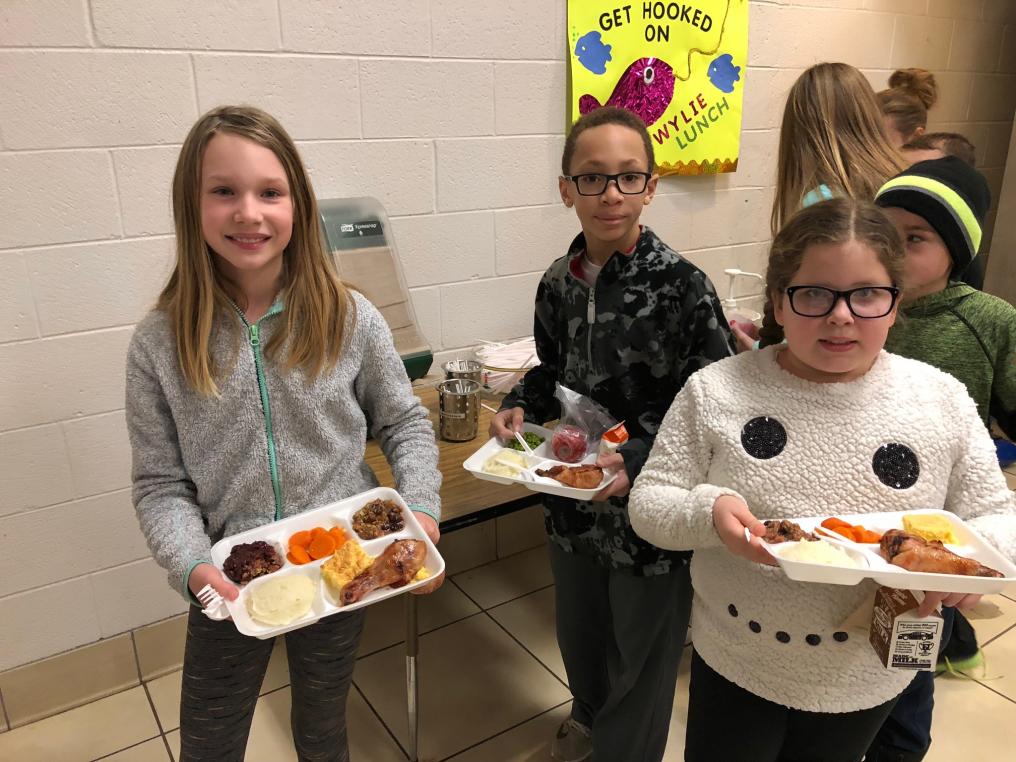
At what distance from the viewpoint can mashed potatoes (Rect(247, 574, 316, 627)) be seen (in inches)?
42.3

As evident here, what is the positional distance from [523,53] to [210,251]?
1395 millimetres

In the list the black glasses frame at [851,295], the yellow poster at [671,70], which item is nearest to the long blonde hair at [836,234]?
the black glasses frame at [851,295]

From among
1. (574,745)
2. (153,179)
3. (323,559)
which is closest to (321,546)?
(323,559)

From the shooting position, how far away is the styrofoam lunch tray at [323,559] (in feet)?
3.53

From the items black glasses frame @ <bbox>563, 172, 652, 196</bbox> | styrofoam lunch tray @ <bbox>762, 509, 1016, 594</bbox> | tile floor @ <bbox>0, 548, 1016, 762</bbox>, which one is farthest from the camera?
tile floor @ <bbox>0, 548, 1016, 762</bbox>

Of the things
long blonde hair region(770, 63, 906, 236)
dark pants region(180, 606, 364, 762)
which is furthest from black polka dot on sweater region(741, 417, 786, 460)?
long blonde hair region(770, 63, 906, 236)

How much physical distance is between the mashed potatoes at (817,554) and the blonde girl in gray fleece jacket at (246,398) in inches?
23.4

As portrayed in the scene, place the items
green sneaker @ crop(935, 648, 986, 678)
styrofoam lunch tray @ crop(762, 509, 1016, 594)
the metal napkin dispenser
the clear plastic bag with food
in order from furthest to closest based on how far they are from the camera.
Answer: green sneaker @ crop(935, 648, 986, 678)
the metal napkin dispenser
the clear plastic bag with food
styrofoam lunch tray @ crop(762, 509, 1016, 594)

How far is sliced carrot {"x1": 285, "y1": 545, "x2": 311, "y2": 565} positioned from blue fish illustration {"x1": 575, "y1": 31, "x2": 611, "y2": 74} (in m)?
1.82

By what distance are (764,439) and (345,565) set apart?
26.4 inches

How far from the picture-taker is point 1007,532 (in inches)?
40.5

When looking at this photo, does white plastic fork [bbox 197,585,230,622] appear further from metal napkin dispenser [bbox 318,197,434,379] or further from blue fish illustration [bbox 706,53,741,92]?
blue fish illustration [bbox 706,53,741,92]

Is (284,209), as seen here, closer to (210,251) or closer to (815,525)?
(210,251)

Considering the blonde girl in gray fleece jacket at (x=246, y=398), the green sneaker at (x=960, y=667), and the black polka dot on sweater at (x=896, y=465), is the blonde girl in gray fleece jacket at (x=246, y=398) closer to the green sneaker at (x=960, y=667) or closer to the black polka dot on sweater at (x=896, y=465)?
the black polka dot on sweater at (x=896, y=465)
